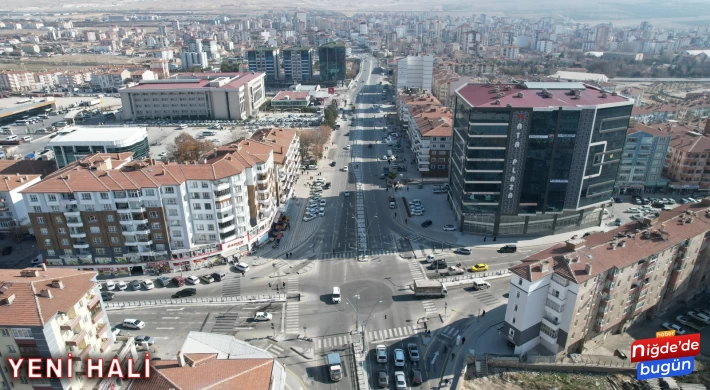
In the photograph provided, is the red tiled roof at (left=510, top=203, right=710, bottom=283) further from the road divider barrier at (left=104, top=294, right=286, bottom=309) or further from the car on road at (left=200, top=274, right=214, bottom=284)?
the car on road at (left=200, top=274, right=214, bottom=284)

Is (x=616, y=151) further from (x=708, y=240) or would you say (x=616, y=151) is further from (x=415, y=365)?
(x=415, y=365)

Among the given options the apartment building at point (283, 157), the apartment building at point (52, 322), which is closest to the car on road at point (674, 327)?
the apartment building at point (52, 322)

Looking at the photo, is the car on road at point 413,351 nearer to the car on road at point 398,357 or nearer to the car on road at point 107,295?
the car on road at point 398,357

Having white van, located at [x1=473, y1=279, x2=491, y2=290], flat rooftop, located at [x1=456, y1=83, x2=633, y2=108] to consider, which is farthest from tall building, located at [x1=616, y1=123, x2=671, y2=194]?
white van, located at [x1=473, y1=279, x2=491, y2=290]

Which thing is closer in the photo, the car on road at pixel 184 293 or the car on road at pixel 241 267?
the car on road at pixel 184 293

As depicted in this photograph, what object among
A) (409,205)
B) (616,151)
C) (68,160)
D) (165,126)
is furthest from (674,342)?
(165,126)

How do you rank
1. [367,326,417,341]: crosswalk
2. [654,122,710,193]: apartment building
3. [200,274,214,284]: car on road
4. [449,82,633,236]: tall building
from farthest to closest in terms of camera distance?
[654,122,710,193]: apartment building → [449,82,633,236]: tall building → [200,274,214,284]: car on road → [367,326,417,341]: crosswalk

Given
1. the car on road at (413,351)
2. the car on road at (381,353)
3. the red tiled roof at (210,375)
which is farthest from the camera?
the car on road at (413,351)
